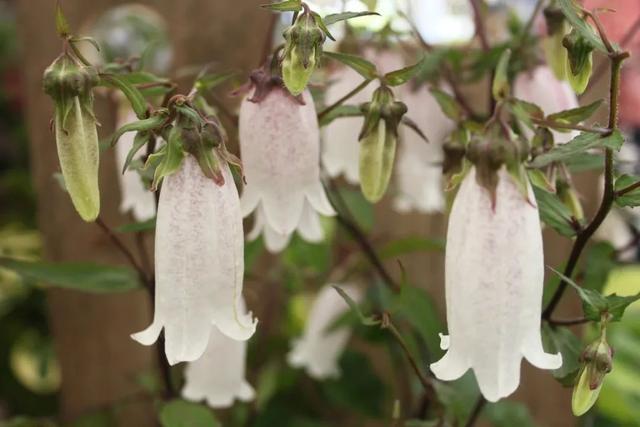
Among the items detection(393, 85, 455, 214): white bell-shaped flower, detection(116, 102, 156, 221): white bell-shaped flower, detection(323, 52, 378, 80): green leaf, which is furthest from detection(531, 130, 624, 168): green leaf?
detection(116, 102, 156, 221): white bell-shaped flower

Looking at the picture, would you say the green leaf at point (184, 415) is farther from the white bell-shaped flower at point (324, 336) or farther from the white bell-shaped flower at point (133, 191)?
the white bell-shaped flower at point (324, 336)

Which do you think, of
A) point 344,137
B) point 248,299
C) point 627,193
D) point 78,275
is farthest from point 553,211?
point 248,299

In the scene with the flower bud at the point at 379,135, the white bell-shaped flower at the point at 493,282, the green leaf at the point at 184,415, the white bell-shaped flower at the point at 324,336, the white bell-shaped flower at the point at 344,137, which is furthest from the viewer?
the white bell-shaped flower at the point at 324,336

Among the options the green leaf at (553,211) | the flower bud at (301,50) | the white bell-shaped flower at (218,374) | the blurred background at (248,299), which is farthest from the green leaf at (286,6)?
the blurred background at (248,299)

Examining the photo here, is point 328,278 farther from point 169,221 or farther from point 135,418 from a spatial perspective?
point 169,221

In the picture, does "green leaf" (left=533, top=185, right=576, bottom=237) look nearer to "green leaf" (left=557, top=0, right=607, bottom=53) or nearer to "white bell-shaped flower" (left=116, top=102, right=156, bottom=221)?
"green leaf" (left=557, top=0, right=607, bottom=53)

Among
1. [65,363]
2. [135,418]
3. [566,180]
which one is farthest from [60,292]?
[566,180]
